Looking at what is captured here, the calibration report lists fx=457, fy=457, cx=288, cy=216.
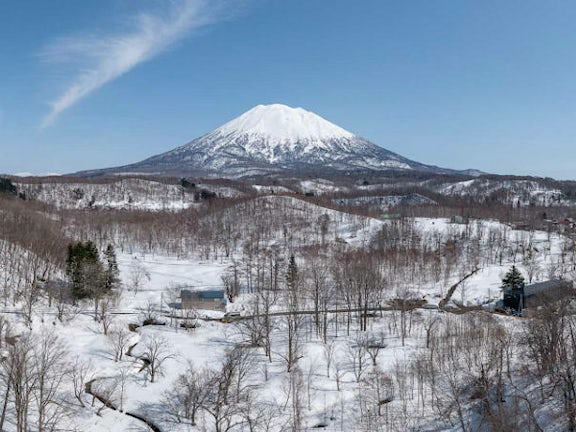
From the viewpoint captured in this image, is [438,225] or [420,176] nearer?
[438,225]

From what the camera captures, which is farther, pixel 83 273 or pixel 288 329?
pixel 83 273

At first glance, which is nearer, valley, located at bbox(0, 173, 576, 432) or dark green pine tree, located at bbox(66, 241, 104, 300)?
valley, located at bbox(0, 173, 576, 432)

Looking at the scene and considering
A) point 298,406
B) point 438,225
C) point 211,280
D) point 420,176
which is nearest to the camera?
point 298,406

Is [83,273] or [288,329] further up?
[83,273]

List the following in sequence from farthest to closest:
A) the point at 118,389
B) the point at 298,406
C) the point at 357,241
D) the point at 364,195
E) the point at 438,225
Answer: the point at 364,195, the point at 438,225, the point at 357,241, the point at 118,389, the point at 298,406

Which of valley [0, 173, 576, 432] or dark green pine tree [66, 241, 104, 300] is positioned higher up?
dark green pine tree [66, 241, 104, 300]

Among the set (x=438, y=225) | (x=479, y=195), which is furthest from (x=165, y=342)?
(x=479, y=195)

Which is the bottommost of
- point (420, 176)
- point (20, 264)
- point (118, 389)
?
point (118, 389)

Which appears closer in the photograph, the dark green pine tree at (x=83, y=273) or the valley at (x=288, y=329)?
the valley at (x=288, y=329)

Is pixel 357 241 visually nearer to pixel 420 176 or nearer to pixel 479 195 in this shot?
pixel 479 195

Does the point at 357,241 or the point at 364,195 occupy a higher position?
the point at 364,195

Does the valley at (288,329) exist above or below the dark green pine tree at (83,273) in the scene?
below
